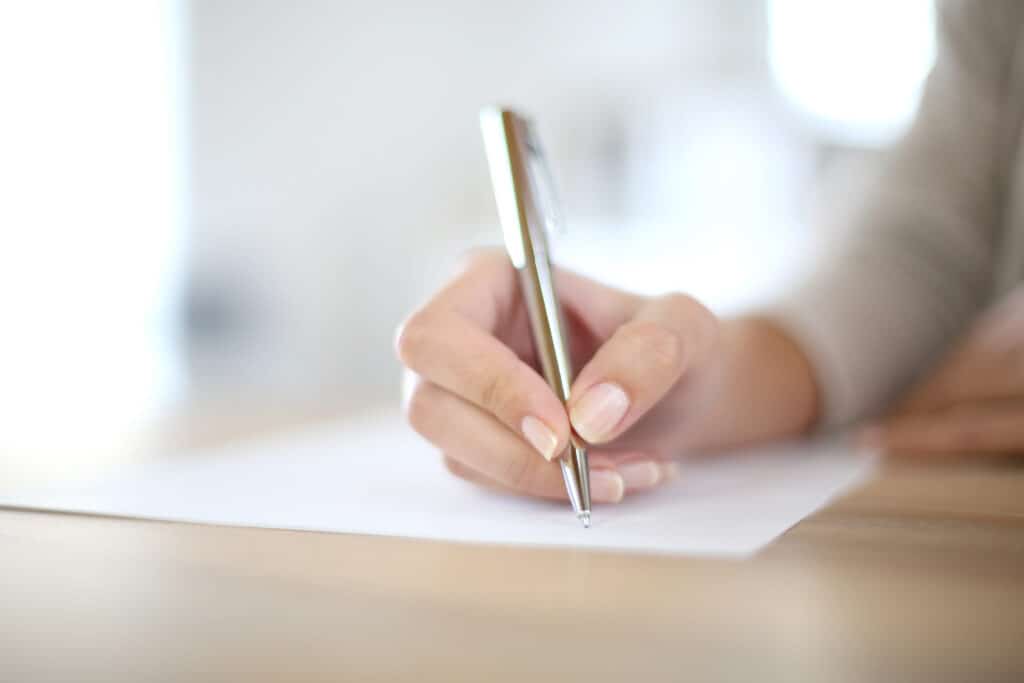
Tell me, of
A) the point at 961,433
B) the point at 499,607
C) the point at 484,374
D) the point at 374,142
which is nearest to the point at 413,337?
the point at 484,374

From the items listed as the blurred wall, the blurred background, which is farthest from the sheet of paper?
the blurred wall

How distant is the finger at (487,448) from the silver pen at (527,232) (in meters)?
0.01

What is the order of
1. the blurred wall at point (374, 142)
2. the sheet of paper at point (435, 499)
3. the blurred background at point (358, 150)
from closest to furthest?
the sheet of paper at point (435, 499) → the blurred background at point (358, 150) → the blurred wall at point (374, 142)

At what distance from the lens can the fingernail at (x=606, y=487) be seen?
0.44m

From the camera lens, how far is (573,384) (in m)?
0.44

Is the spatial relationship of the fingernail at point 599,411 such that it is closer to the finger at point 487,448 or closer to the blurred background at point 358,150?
Answer: the finger at point 487,448

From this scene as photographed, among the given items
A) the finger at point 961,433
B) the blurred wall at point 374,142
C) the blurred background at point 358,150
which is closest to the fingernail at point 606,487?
the finger at point 961,433

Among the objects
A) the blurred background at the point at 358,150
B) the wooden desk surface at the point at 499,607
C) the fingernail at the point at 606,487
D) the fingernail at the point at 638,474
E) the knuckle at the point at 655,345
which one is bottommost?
the wooden desk surface at the point at 499,607

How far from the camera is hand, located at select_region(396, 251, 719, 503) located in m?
0.43

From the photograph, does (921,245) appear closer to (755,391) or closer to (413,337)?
(755,391)

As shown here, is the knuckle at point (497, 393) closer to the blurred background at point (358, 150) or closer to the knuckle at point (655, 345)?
the knuckle at point (655, 345)

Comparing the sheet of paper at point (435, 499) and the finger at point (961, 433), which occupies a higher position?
the finger at point (961, 433)

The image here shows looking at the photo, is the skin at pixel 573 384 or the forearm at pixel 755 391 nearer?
the skin at pixel 573 384

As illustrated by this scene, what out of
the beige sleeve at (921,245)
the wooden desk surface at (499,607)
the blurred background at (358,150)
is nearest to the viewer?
the wooden desk surface at (499,607)
